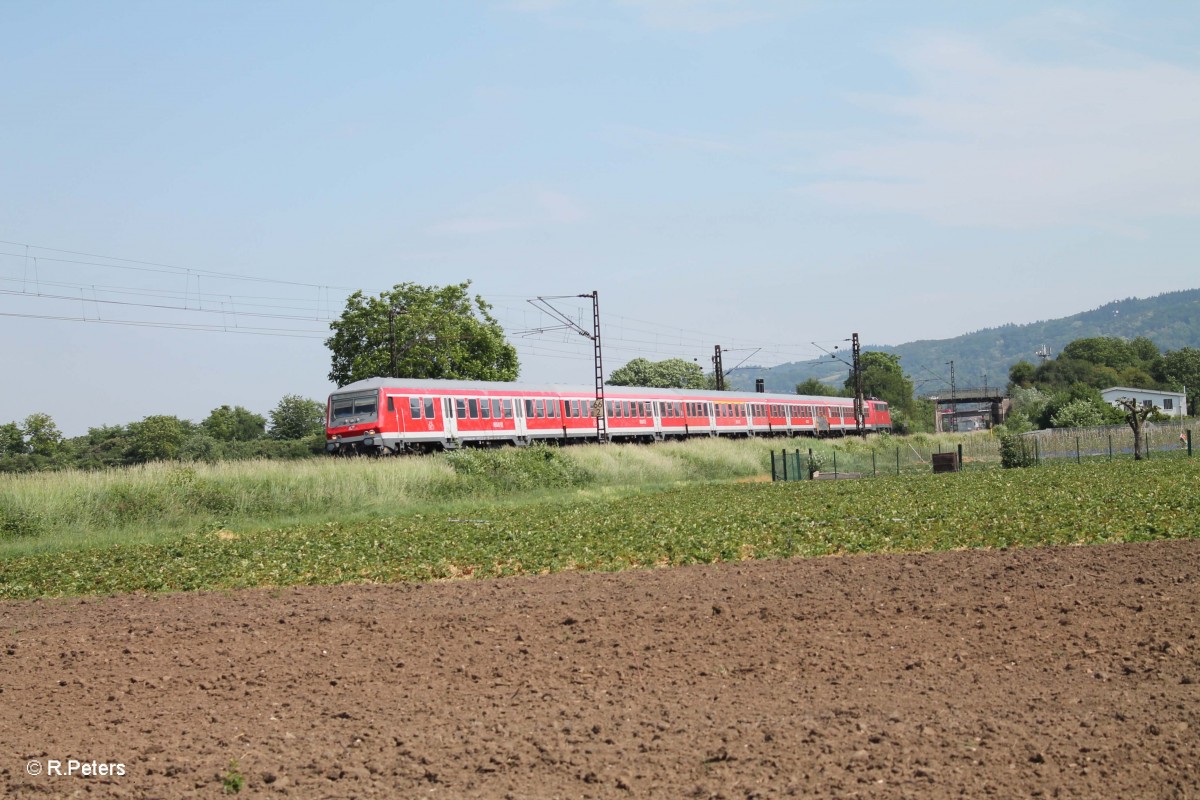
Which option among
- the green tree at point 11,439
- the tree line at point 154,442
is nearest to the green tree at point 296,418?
the tree line at point 154,442

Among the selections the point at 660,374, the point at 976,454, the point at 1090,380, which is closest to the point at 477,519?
the point at 976,454

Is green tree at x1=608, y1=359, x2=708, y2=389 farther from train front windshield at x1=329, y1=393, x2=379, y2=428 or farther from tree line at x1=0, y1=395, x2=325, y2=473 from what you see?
train front windshield at x1=329, y1=393, x2=379, y2=428

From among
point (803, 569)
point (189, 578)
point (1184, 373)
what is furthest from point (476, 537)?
point (1184, 373)

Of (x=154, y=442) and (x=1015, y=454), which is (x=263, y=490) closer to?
(x=1015, y=454)

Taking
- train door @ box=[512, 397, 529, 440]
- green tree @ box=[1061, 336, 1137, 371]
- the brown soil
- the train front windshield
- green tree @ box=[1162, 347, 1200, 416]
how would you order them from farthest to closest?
green tree @ box=[1061, 336, 1137, 371] → green tree @ box=[1162, 347, 1200, 416] → train door @ box=[512, 397, 529, 440] → the train front windshield → the brown soil

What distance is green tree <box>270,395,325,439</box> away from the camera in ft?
348

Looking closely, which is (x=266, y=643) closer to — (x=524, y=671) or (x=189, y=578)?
(x=524, y=671)

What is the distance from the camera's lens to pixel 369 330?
75062 millimetres

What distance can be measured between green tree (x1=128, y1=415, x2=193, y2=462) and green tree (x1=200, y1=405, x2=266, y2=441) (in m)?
18.2

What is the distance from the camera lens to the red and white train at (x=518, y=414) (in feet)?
129

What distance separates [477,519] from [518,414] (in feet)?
70.4

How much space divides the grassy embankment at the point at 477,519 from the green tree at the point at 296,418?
71641 millimetres

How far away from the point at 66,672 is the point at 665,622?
18.4ft

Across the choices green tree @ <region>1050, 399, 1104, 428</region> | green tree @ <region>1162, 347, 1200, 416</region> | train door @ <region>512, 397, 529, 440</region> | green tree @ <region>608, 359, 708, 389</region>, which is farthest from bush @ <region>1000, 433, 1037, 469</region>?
green tree @ <region>1162, 347, 1200, 416</region>
